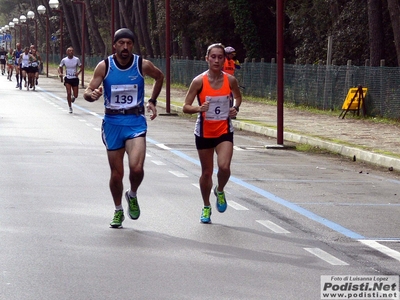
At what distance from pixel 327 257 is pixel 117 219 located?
7.46 feet

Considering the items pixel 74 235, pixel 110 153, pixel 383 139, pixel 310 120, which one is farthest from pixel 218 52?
pixel 310 120

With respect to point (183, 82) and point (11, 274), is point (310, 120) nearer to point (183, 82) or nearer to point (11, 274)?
point (11, 274)

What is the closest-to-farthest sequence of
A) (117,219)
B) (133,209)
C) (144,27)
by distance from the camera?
(117,219) → (133,209) → (144,27)

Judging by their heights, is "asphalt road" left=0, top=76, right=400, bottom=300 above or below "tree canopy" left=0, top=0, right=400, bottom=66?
below

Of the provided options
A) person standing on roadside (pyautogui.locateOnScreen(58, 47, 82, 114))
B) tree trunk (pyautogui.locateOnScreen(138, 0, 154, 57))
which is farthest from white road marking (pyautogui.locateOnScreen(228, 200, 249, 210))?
tree trunk (pyautogui.locateOnScreen(138, 0, 154, 57))

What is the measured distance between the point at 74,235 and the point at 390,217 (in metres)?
3.41

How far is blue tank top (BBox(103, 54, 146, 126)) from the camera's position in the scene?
31.7ft

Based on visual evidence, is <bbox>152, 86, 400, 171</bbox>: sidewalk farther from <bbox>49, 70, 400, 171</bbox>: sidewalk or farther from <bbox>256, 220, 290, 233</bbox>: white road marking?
<bbox>256, 220, 290, 233</bbox>: white road marking

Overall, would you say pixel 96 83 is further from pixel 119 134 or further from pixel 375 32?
pixel 375 32

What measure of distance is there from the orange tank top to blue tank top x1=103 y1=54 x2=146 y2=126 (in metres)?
0.74

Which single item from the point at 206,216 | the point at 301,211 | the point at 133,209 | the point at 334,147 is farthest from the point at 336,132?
the point at 133,209

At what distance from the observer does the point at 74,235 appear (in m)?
9.11

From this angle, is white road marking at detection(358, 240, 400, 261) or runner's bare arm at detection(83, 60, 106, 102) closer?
white road marking at detection(358, 240, 400, 261)

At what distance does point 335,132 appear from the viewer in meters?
21.9
